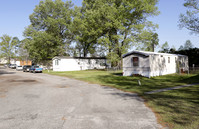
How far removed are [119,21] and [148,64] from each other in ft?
52.8

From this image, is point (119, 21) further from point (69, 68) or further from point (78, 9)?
point (78, 9)

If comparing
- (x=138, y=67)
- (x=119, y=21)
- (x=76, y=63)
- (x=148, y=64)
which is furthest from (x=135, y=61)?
(x=76, y=63)

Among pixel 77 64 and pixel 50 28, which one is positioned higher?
pixel 50 28

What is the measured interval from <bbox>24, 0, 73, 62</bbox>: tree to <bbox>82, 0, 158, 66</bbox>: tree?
14.1 meters

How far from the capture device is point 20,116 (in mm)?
5930

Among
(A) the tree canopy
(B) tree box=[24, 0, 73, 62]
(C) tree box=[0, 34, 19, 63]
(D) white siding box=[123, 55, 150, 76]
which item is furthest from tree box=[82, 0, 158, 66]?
(C) tree box=[0, 34, 19, 63]

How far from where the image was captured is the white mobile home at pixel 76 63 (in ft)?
123

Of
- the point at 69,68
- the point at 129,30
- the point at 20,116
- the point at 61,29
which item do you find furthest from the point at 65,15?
the point at 20,116

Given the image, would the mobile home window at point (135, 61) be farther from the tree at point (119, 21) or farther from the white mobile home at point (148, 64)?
the tree at point (119, 21)

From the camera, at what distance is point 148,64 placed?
20.8 m

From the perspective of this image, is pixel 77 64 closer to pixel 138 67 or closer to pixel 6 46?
pixel 138 67

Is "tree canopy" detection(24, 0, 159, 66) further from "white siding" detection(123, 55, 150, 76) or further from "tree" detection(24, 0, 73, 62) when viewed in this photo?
"white siding" detection(123, 55, 150, 76)

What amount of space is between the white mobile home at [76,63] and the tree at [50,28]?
889 centimetres

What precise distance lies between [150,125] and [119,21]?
30866mm
